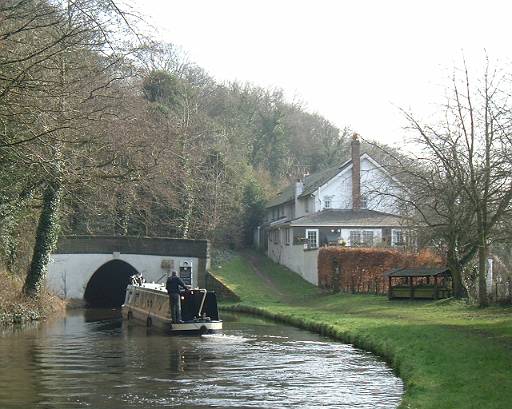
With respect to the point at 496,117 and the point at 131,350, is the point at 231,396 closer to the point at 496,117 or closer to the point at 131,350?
the point at 131,350

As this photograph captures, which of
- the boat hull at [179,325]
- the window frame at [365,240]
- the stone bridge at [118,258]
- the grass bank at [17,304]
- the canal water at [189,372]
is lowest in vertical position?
the canal water at [189,372]

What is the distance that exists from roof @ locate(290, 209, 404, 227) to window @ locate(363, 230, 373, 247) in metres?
0.50

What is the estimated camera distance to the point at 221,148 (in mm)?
55688

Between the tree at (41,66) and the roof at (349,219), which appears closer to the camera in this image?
the tree at (41,66)

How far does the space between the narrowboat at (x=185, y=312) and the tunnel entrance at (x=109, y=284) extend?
1585 centimetres

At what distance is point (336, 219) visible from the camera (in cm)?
5088

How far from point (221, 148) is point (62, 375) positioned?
40173mm

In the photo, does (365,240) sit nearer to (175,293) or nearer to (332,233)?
(332,233)

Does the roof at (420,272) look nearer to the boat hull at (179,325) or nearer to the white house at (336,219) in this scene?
the boat hull at (179,325)

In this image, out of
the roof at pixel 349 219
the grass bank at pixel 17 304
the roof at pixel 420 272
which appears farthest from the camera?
the roof at pixel 349 219

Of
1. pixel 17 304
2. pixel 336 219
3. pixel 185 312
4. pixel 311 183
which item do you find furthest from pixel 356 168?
pixel 17 304

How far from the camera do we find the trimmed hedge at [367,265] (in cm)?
3972

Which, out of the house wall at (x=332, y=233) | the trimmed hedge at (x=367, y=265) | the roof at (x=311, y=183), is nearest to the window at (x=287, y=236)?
the house wall at (x=332, y=233)

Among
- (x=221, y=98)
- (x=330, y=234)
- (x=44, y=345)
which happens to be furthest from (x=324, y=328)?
(x=221, y=98)
